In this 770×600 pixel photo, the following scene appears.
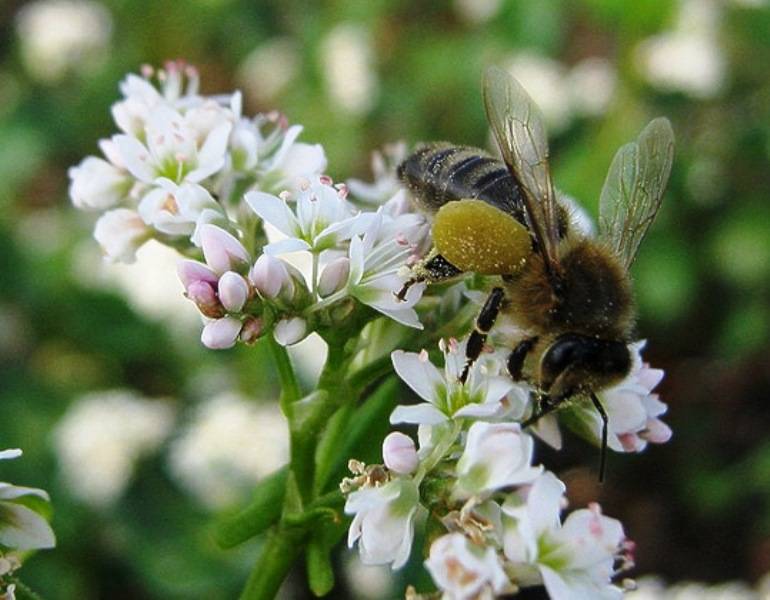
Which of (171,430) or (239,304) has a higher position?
(239,304)

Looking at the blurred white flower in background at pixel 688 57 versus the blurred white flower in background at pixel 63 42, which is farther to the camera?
the blurred white flower in background at pixel 63 42

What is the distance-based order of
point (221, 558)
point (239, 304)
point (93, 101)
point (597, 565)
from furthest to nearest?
point (93, 101) < point (221, 558) < point (239, 304) < point (597, 565)

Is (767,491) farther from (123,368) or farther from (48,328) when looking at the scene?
(48,328)

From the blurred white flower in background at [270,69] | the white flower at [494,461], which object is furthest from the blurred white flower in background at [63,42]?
the white flower at [494,461]

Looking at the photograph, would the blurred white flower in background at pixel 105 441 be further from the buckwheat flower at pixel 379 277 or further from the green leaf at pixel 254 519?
the buckwheat flower at pixel 379 277

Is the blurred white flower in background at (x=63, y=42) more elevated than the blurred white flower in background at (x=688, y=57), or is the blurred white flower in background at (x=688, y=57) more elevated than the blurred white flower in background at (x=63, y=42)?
the blurred white flower in background at (x=63, y=42)

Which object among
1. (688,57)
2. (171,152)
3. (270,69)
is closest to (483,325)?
(171,152)

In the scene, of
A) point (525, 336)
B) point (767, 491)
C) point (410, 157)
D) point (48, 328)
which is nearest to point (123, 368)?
point (48, 328)
